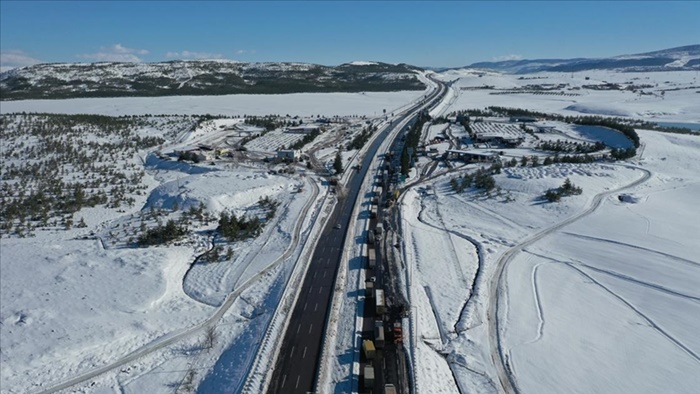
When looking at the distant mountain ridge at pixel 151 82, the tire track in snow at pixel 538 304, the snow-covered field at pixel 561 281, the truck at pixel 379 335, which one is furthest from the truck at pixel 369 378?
the distant mountain ridge at pixel 151 82

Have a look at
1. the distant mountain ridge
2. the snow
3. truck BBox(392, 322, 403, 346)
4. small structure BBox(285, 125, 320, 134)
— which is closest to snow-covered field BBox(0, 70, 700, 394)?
truck BBox(392, 322, 403, 346)

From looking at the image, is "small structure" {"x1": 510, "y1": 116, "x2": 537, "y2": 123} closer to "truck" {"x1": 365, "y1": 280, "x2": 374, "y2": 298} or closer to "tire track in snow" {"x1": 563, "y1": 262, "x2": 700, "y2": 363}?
"tire track in snow" {"x1": 563, "y1": 262, "x2": 700, "y2": 363}

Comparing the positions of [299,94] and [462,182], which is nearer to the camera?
[462,182]

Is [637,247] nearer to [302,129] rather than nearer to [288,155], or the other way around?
[288,155]

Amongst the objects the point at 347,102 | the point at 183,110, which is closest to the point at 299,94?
the point at 347,102

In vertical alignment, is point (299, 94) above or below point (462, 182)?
above

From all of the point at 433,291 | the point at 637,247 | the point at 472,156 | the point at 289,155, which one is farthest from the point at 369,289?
the point at 472,156

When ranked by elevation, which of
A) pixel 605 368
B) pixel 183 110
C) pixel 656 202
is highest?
pixel 183 110

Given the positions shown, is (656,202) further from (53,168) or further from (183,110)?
(183,110)
